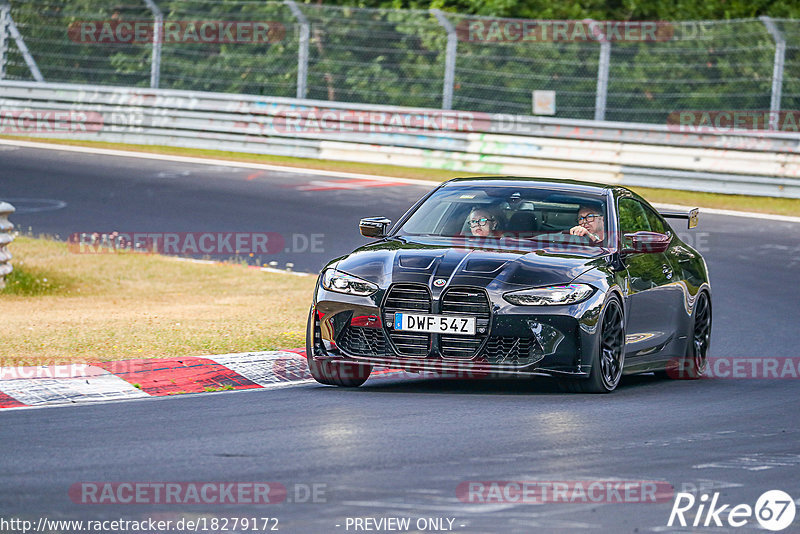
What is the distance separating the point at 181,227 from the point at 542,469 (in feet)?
42.4

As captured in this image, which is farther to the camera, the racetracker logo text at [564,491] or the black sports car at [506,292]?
the black sports car at [506,292]

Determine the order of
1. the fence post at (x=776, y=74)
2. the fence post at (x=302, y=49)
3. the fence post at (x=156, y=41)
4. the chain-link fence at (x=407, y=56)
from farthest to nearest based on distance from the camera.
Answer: the fence post at (x=156, y=41)
the fence post at (x=302, y=49)
the chain-link fence at (x=407, y=56)
the fence post at (x=776, y=74)

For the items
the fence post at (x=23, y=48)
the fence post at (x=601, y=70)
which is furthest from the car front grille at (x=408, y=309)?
the fence post at (x=23, y=48)

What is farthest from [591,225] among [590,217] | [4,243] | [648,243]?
[4,243]

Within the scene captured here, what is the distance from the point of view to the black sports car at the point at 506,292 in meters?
9.04

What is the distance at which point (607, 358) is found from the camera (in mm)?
9547

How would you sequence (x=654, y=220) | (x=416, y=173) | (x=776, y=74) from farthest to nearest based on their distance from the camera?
(x=416, y=173) < (x=776, y=74) < (x=654, y=220)

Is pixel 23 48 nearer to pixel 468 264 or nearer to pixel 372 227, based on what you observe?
pixel 372 227

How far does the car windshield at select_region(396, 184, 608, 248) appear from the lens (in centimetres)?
1019

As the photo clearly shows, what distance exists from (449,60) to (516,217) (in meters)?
15.1

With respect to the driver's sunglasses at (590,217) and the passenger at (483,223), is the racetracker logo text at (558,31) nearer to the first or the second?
the driver's sunglasses at (590,217)

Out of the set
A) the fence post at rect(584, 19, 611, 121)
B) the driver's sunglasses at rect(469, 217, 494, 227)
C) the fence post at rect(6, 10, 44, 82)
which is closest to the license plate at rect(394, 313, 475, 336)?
the driver's sunglasses at rect(469, 217, 494, 227)

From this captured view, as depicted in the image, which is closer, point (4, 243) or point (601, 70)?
point (4, 243)

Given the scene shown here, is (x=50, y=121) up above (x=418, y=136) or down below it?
below
